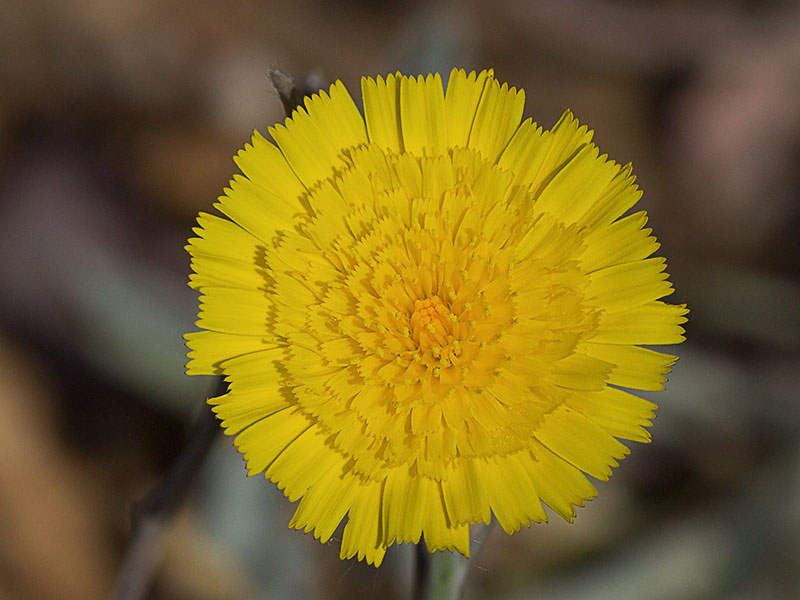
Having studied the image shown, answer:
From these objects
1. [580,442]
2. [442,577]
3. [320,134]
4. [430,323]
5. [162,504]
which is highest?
[320,134]

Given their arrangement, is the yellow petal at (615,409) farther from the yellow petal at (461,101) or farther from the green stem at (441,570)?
the yellow petal at (461,101)

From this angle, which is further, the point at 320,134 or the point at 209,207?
the point at 209,207

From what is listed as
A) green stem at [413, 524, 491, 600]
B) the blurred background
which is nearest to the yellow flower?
green stem at [413, 524, 491, 600]

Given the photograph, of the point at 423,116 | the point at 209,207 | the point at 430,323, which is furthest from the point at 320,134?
the point at 209,207

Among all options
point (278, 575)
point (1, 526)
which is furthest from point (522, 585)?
point (1, 526)

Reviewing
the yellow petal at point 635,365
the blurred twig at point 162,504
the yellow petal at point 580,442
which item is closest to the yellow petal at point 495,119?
the yellow petal at point 635,365

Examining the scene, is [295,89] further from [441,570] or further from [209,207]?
[209,207]
